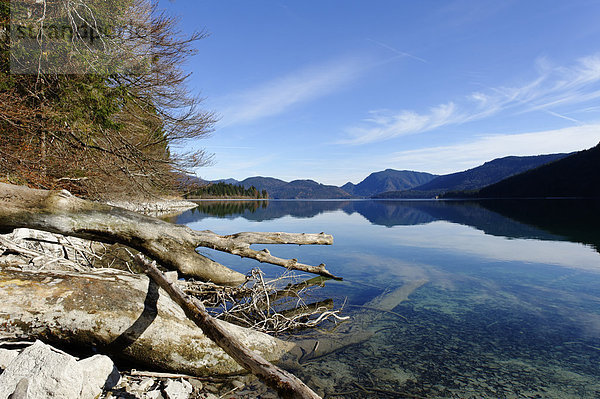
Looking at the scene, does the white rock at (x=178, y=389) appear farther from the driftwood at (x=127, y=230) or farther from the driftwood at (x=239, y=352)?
the driftwood at (x=127, y=230)

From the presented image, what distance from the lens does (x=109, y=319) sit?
14.3 ft

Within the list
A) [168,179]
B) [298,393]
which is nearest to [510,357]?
[298,393]

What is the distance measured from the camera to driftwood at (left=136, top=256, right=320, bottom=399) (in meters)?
2.83

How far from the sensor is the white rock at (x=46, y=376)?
9.92 feet

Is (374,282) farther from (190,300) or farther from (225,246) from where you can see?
(190,300)

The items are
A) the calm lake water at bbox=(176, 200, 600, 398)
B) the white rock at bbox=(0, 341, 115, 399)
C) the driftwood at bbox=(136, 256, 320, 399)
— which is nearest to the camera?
the driftwood at bbox=(136, 256, 320, 399)

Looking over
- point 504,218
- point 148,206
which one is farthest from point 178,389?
point 504,218

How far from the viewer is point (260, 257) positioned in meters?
10.1

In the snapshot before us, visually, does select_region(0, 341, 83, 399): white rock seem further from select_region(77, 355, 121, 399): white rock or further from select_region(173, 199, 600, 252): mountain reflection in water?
select_region(173, 199, 600, 252): mountain reflection in water

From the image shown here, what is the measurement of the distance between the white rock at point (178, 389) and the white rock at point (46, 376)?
875 mm

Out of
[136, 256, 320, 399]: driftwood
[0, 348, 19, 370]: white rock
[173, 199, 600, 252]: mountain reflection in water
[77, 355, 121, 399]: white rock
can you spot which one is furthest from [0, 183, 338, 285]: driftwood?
[173, 199, 600, 252]: mountain reflection in water

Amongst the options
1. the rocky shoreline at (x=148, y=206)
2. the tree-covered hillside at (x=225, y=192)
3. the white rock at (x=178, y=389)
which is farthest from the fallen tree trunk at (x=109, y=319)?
the tree-covered hillside at (x=225, y=192)

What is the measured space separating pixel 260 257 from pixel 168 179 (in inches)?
273

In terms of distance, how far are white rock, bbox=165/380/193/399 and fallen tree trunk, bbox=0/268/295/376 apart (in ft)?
1.31
